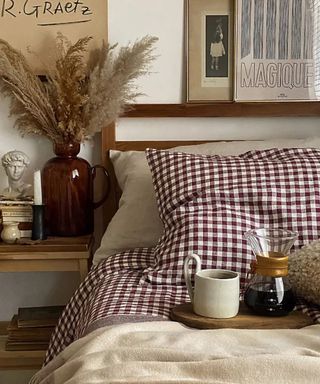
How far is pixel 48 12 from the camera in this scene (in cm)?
249

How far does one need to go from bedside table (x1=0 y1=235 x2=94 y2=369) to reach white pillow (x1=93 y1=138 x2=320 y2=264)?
8cm

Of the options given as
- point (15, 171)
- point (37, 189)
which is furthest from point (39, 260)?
point (15, 171)

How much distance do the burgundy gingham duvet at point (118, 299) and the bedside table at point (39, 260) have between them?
0.60ft

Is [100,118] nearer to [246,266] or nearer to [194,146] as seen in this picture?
[194,146]

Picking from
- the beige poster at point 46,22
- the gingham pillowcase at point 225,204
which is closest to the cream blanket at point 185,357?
the gingham pillowcase at point 225,204

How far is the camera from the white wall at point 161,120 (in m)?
2.51

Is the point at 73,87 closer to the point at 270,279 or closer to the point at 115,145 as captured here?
the point at 115,145

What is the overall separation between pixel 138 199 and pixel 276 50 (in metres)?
0.76

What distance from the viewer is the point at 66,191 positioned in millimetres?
2422

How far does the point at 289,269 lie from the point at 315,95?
103 centimetres

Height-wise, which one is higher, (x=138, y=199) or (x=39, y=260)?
(x=138, y=199)

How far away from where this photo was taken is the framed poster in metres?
2.49

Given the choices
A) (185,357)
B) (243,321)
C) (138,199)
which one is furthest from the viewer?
(138,199)

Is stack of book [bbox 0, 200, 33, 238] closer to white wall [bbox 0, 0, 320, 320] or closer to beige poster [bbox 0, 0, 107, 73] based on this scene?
white wall [bbox 0, 0, 320, 320]
